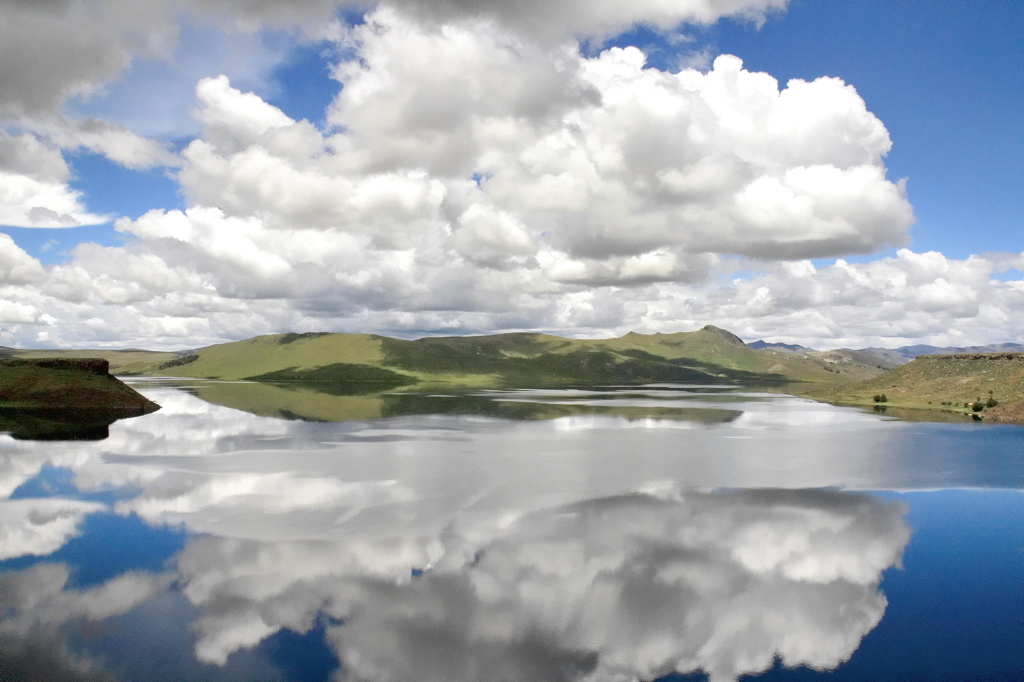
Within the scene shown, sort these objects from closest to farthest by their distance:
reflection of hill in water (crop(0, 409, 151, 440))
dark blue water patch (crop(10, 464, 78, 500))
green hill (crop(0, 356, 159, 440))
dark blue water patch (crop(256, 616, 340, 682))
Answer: dark blue water patch (crop(256, 616, 340, 682)) → dark blue water patch (crop(10, 464, 78, 500)) → reflection of hill in water (crop(0, 409, 151, 440)) → green hill (crop(0, 356, 159, 440))

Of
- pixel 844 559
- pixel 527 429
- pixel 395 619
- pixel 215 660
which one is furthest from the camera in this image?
pixel 527 429

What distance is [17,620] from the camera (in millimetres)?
19125

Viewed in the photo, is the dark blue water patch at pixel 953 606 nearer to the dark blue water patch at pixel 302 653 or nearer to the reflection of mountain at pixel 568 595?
the reflection of mountain at pixel 568 595

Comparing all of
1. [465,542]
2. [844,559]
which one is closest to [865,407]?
[844,559]

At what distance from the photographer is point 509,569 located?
23641 mm

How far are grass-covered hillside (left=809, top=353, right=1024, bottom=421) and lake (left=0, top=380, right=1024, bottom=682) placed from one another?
2405 inches

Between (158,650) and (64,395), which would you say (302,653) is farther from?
(64,395)

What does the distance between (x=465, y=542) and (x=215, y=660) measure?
11758mm

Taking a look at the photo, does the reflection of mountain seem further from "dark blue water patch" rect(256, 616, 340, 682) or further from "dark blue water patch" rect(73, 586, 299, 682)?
"dark blue water patch" rect(73, 586, 299, 682)

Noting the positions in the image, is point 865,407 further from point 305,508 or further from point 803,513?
point 305,508

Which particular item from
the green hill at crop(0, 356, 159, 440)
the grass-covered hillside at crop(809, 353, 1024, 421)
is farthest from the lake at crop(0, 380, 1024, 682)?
the grass-covered hillside at crop(809, 353, 1024, 421)

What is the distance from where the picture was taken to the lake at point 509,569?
17188 millimetres

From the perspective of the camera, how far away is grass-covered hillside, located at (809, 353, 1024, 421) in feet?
315

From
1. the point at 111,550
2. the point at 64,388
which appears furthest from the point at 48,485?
the point at 64,388
